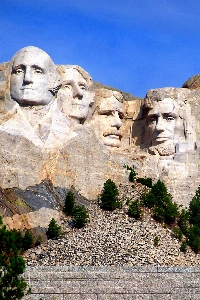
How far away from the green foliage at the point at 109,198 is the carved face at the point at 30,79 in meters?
3.47

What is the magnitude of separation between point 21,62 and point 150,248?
7624 millimetres

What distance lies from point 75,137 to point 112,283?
296 inches

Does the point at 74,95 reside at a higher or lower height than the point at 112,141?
higher

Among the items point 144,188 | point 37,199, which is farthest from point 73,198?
point 144,188

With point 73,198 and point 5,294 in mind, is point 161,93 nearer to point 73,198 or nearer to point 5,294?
point 73,198

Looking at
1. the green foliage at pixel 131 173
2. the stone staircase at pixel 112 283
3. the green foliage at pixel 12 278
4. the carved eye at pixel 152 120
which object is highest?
the carved eye at pixel 152 120

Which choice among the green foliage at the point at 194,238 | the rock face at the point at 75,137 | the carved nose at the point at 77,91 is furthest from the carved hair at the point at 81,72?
the green foliage at the point at 194,238

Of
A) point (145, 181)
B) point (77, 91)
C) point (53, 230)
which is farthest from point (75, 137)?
point (53, 230)

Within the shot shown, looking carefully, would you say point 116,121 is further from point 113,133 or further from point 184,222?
point 184,222

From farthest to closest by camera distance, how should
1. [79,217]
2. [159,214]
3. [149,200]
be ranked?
1. [149,200]
2. [159,214]
3. [79,217]

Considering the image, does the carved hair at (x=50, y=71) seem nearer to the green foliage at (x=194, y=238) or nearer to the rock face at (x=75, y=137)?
the rock face at (x=75, y=137)

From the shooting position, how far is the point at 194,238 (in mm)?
26656

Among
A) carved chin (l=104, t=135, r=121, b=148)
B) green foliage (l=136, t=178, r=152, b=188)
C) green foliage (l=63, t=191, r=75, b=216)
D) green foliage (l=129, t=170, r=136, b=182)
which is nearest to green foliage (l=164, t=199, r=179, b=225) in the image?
green foliage (l=136, t=178, r=152, b=188)

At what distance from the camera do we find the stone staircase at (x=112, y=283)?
70.5 ft
